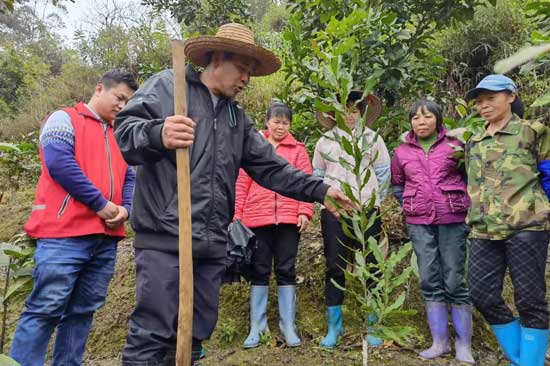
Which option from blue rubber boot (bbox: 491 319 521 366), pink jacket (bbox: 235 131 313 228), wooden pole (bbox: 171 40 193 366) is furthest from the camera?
pink jacket (bbox: 235 131 313 228)

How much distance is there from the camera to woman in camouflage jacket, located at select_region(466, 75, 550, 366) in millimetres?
2516

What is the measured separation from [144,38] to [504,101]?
8845mm

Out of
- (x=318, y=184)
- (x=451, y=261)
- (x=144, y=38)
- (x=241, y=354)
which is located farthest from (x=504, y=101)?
(x=144, y=38)

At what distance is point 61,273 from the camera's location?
2.27 meters

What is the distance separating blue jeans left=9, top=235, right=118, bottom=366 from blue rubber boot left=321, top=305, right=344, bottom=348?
1.59 meters

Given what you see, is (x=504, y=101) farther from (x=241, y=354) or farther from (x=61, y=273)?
(x=61, y=273)

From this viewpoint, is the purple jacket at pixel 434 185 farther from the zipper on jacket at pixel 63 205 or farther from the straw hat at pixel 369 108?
the zipper on jacket at pixel 63 205

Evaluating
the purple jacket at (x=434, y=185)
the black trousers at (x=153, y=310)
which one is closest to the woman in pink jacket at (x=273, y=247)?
the purple jacket at (x=434, y=185)

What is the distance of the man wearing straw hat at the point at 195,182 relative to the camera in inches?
75.3

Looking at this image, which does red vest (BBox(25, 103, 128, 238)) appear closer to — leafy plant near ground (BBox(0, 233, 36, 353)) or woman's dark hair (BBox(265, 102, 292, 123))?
leafy plant near ground (BBox(0, 233, 36, 353))

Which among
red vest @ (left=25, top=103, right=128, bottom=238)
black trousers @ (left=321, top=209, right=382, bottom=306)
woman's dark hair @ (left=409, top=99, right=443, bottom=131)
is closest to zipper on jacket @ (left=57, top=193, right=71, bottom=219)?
red vest @ (left=25, top=103, right=128, bottom=238)

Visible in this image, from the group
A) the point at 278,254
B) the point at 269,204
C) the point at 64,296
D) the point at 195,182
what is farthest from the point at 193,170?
the point at 278,254

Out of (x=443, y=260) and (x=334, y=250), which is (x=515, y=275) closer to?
(x=443, y=260)

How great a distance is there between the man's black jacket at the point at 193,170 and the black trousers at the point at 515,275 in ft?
3.97
